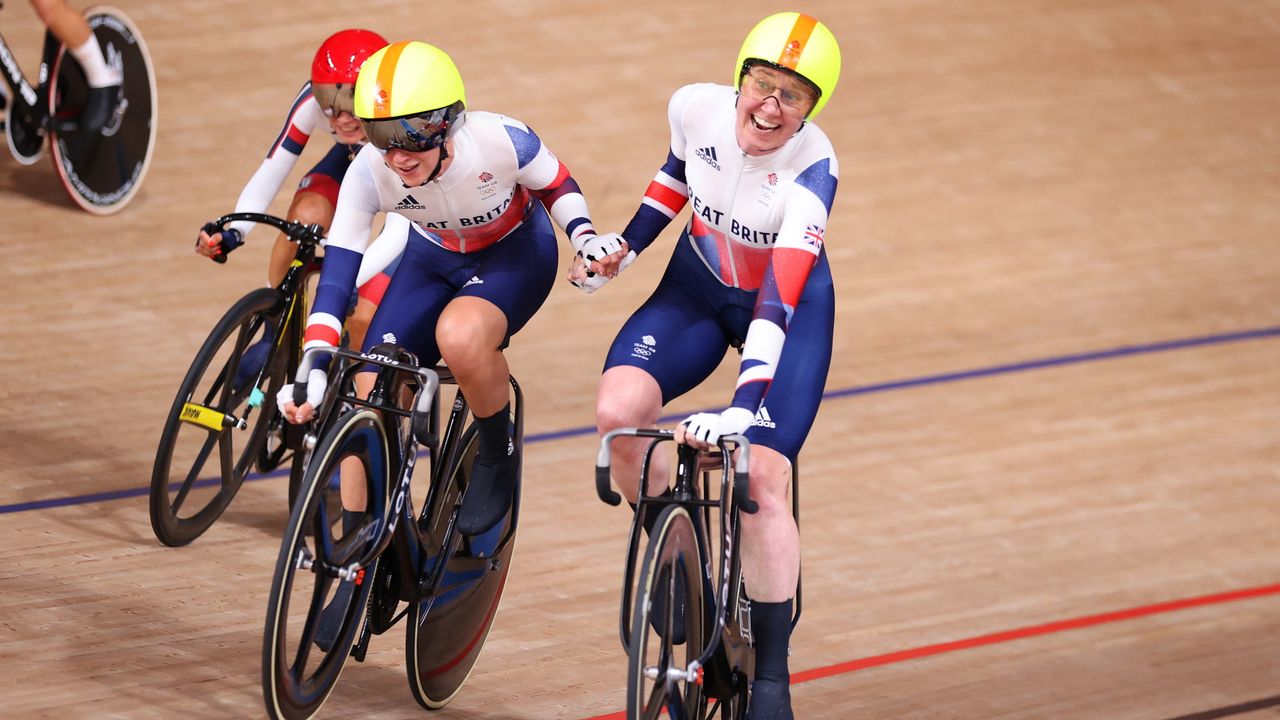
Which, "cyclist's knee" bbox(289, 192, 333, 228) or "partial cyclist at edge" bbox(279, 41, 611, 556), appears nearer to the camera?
"partial cyclist at edge" bbox(279, 41, 611, 556)

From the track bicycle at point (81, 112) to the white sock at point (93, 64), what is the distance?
0.05m

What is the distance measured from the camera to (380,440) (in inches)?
109

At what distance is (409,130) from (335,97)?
0.92m

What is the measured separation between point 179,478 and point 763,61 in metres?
2.19

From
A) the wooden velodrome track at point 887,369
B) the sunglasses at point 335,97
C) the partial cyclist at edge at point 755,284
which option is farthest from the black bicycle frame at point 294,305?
the partial cyclist at edge at point 755,284

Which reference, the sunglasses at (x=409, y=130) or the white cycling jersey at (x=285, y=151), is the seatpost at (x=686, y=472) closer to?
the sunglasses at (x=409, y=130)

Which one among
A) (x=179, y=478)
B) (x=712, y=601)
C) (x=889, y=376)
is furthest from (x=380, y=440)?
(x=889, y=376)

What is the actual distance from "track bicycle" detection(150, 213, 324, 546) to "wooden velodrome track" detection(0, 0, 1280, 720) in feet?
0.36

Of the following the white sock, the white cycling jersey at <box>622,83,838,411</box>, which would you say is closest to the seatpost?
the white cycling jersey at <box>622,83,838,411</box>

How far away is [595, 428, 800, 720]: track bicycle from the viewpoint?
2486 mm

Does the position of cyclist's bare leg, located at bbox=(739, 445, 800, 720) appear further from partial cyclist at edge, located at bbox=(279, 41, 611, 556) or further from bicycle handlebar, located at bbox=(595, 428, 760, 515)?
partial cyclist at edge, located at bbox=(279, 41, 611, 556)

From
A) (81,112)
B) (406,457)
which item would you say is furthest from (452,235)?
(81,112)

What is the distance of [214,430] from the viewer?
381 centimetres

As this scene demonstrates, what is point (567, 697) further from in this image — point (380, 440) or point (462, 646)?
point (380, 440)
